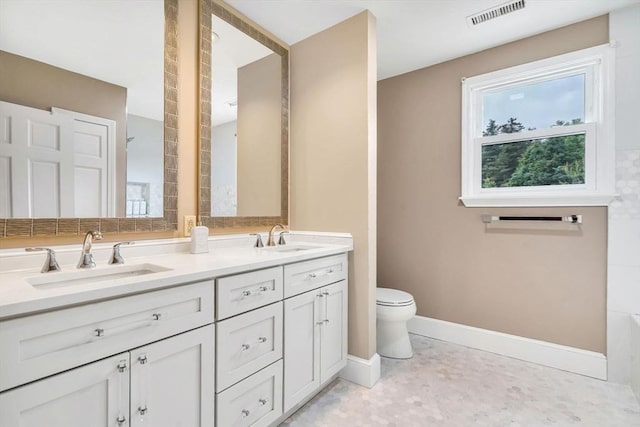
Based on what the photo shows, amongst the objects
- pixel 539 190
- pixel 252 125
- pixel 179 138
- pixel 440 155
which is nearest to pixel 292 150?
pixel 252 125

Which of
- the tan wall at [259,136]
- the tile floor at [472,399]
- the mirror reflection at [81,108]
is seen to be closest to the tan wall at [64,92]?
the mirror reflection at [81,108]

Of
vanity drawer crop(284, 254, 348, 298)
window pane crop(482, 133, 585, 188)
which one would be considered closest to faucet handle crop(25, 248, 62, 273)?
vanity drawer crop(284, 254, 348, 298)

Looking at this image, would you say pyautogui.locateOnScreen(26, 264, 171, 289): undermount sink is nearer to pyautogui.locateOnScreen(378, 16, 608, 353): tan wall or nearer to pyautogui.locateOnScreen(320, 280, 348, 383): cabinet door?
pyautogui.locateOnScreen(320, 280, 348, 383): cabinet door

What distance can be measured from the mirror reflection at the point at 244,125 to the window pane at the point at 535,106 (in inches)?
67.8

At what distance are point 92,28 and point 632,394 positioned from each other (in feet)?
11.4

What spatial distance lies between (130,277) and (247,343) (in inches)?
21.5

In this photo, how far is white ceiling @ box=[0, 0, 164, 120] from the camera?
117cm

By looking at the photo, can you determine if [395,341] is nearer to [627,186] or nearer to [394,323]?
[394,323]

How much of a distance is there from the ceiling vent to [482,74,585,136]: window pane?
612 mm

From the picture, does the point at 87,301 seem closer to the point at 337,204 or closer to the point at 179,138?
the point at 179,138

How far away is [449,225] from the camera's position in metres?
2.57

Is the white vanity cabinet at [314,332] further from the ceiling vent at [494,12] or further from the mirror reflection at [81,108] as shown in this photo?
the ceiling vent at [494,12]

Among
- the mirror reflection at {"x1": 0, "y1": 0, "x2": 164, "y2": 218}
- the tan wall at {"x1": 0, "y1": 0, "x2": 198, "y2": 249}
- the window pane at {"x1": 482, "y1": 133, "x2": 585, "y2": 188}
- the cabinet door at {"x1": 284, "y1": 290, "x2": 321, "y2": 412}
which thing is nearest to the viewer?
the mirror reflection at {"x1": 0, "y1": 0, "x2": 164, "y2": 218}

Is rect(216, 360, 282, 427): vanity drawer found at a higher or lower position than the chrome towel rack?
lower
